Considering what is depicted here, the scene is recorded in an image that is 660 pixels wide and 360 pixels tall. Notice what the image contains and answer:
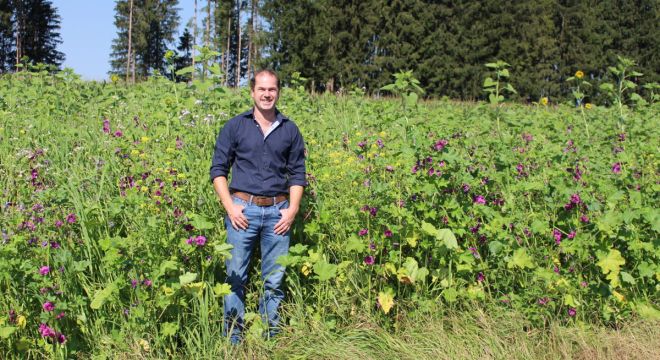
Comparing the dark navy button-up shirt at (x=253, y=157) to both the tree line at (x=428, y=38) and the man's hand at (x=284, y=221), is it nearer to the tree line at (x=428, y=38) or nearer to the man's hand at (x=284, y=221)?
the man's hand at (x=284, y=221)

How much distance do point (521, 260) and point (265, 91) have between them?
1.81 meters

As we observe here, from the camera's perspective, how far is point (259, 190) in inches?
125

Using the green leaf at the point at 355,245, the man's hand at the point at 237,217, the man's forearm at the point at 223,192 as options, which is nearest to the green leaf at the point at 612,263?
the green leaf at the point at 355,245

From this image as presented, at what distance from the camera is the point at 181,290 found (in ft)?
9.76

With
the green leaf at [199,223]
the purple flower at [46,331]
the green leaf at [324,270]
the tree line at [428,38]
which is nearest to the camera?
the purple flower at [46,331]

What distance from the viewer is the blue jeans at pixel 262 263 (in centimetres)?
317

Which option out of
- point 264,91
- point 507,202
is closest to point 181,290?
point 264,91

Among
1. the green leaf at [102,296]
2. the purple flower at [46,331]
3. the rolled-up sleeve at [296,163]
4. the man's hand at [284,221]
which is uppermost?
the rolled-up sleeve at [296,163]

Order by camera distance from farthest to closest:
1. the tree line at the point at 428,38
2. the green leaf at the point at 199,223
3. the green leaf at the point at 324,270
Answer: the tree line at the point at 428,38
the green leaf at the point at 324,270
the green leaf at the point at 199,223

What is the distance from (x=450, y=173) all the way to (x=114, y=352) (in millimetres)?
2217

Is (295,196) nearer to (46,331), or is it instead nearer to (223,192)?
(223,192)

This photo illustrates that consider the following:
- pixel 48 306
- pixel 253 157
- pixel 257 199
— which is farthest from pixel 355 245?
pixel 48 306

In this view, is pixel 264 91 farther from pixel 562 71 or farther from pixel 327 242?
pixel 562 71

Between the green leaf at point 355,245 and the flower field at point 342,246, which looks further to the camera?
the green leaf at point 355,245
